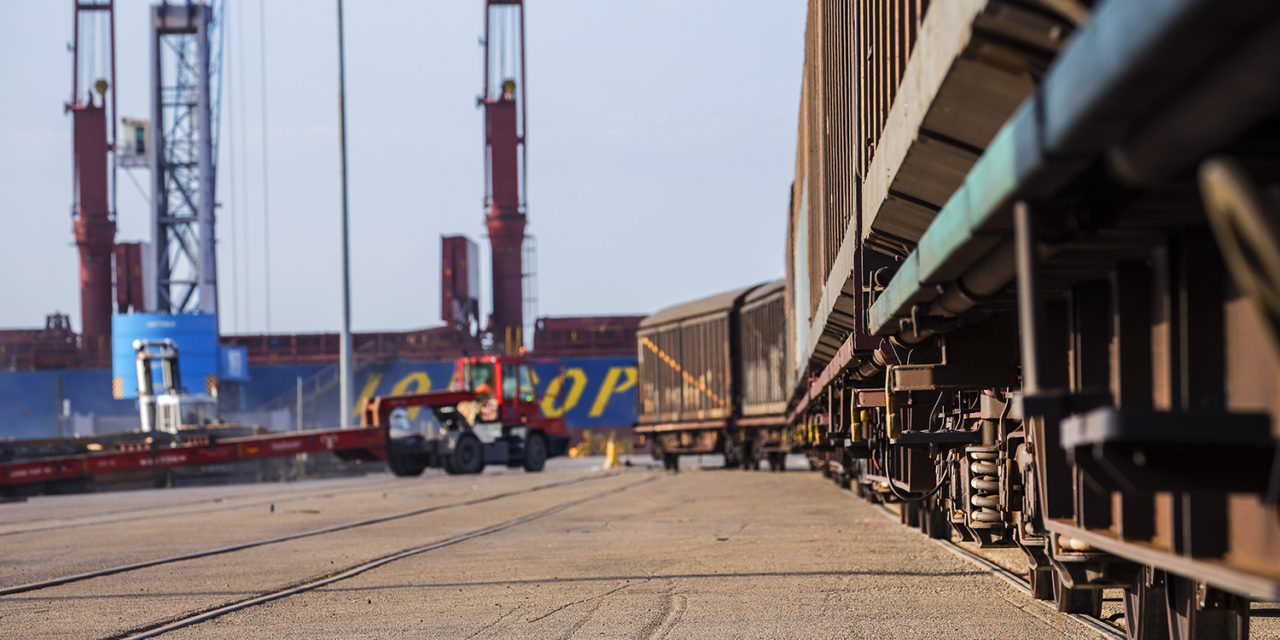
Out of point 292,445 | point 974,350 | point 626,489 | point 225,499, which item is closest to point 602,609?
point 974,350

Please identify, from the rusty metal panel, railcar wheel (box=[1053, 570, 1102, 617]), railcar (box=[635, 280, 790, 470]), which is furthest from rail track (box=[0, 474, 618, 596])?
railcar wheel (box=[1053, 570, 1102, 617])

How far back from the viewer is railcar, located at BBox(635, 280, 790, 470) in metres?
27.1

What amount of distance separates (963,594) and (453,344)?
51636 millimetres

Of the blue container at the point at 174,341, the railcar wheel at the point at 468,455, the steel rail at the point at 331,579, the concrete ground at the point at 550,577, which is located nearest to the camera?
the concrete ground at the point at 550,577

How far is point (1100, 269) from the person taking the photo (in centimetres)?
404

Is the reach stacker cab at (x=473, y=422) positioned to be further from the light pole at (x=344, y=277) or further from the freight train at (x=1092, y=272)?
the freight train at (x=1092, y=272)

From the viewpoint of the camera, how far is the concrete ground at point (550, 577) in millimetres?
7461

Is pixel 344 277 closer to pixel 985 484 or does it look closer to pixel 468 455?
pixel 468 455

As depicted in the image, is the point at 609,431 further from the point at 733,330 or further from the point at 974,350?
the point at 974,350

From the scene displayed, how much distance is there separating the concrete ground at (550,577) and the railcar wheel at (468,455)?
13518 mm

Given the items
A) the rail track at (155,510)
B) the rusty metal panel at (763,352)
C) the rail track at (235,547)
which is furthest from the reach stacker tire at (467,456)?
the rail track at (235,547)

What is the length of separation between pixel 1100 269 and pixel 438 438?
99.0ft

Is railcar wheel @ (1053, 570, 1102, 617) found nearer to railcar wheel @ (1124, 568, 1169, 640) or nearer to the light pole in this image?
railcar wheel @ (1124, 568, 1169, 640)

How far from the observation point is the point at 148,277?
2222 inches
